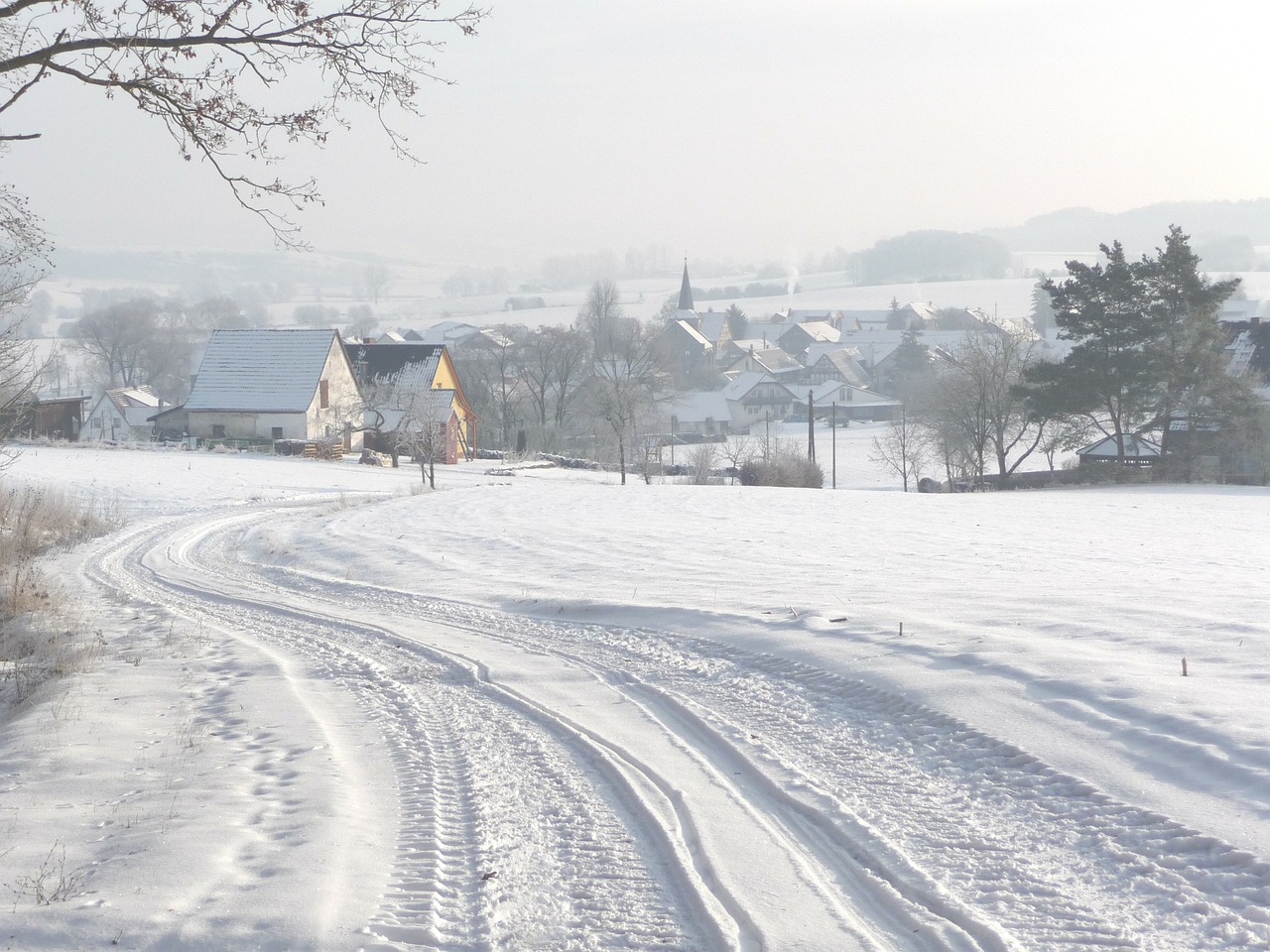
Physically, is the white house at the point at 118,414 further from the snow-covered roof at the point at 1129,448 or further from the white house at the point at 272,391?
the snow-covered roof at the point at 1129,448

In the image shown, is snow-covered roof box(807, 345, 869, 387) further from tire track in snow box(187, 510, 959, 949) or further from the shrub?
tire track in snow box(187, 510, 959, 949)

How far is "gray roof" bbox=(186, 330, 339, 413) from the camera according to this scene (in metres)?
56.9

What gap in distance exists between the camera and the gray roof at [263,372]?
5691cm

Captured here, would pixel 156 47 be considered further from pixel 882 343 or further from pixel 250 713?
pixel 882 343

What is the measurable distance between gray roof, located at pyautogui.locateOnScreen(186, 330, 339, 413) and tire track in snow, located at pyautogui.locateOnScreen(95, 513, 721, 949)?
50779 mm

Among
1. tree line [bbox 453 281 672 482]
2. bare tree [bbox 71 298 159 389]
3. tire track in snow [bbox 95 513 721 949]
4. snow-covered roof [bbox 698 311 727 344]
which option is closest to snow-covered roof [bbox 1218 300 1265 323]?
snow-covered roof [bbox 698 311 727 344]

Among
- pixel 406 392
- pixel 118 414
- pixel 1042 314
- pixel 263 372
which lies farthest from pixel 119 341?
pixel 1042 314

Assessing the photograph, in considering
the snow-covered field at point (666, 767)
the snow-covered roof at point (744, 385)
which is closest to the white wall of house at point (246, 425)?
the snow-covered field at point (666, 767)

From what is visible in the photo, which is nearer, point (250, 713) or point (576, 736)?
point (576, 736)

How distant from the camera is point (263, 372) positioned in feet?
190

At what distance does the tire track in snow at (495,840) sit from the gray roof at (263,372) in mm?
50779

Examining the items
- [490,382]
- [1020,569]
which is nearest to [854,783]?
[1020,569]

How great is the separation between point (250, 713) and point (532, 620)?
13.1ft

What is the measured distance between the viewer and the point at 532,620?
36.6ft
